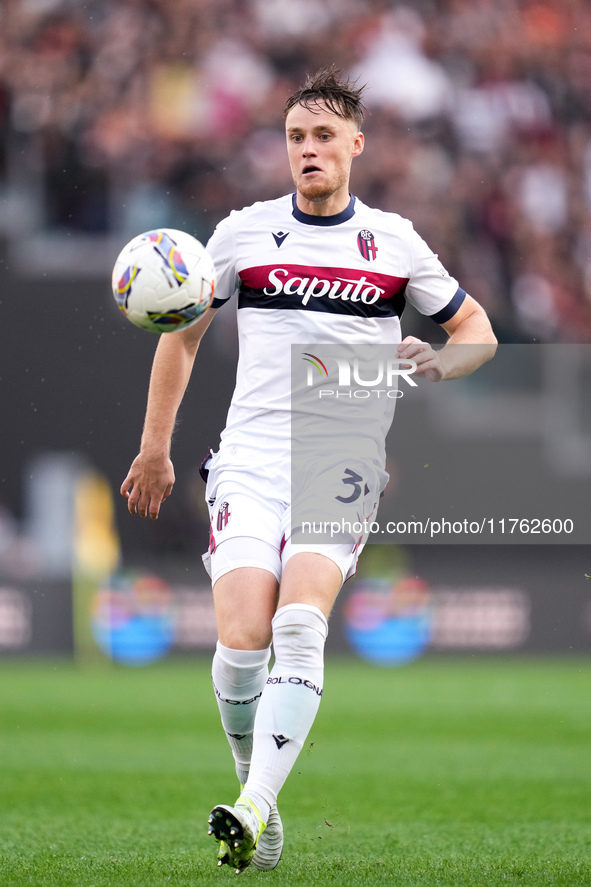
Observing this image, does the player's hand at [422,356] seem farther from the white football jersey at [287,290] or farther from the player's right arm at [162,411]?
the player's right arm at [162,411]

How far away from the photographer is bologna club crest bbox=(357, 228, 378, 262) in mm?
4398

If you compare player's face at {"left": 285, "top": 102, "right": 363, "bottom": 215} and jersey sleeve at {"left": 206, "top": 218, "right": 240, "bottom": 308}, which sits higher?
player's face at {"left": 285, "top": 102, "right": 363, "bottom": 215}

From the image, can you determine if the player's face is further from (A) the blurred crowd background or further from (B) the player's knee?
(A) the blurred crowd background

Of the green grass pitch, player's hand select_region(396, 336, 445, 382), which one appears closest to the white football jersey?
player's hand select_region(396, 336, 445, 382)

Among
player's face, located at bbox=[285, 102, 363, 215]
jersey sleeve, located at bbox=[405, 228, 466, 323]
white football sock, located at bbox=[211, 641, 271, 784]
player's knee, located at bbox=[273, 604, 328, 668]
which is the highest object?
player's face, located at bbox=[285, 102, 363, 215]

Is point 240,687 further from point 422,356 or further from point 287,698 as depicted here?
point 422,356

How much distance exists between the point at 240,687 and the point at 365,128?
33.1 ft

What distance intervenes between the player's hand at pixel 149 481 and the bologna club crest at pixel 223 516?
310 millimetres

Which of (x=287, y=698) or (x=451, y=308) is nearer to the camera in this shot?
(x=287, y=698)

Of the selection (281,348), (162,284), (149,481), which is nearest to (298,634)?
(149,481)

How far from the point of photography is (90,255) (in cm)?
1263

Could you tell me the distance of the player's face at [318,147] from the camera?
168 inches

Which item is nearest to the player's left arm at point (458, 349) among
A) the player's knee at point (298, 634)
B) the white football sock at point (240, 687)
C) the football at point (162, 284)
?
the football at point (162, 284)

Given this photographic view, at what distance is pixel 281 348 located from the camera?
4.31 m
